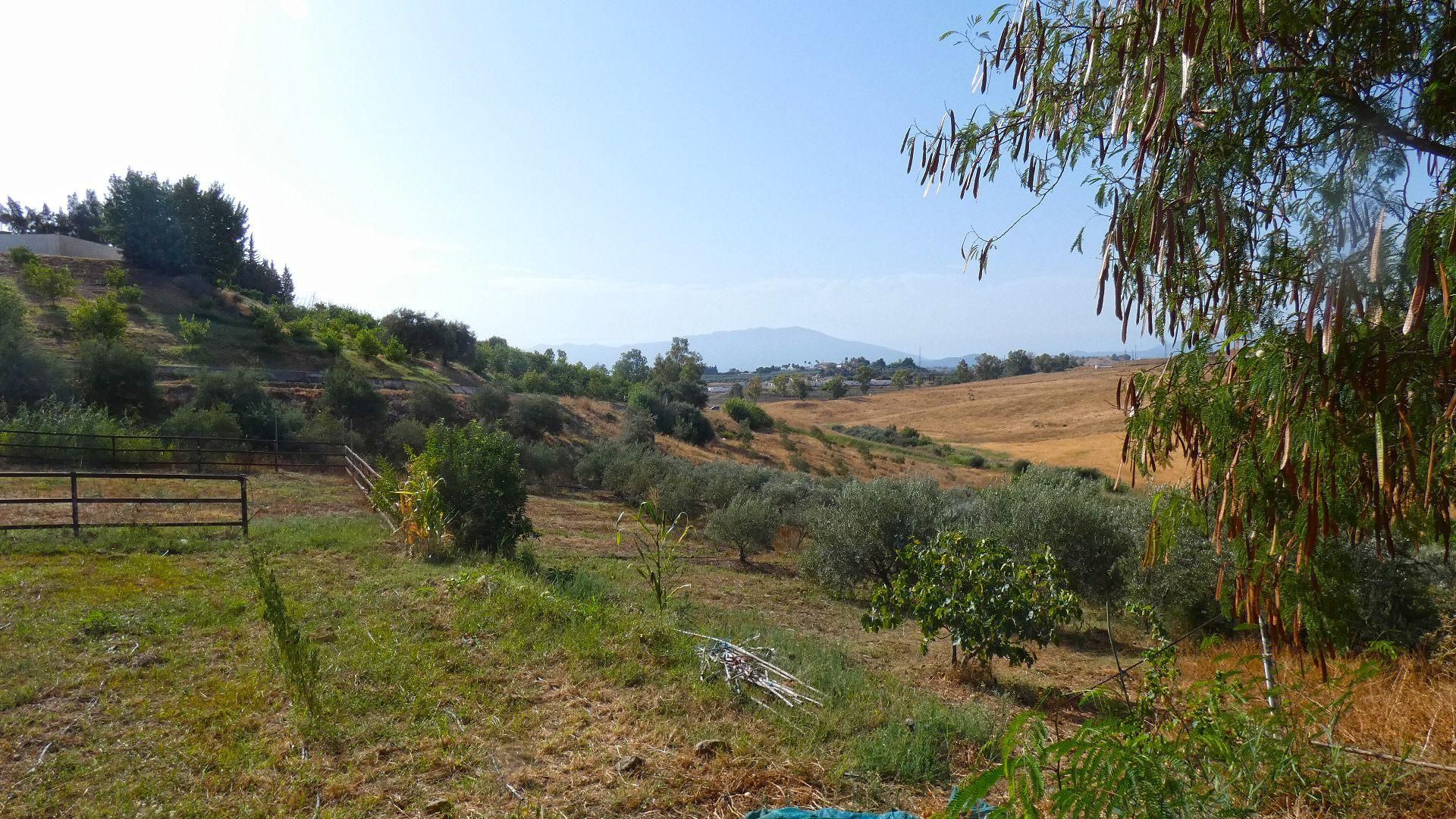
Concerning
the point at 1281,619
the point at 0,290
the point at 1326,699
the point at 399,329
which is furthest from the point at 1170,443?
the point at 399,329

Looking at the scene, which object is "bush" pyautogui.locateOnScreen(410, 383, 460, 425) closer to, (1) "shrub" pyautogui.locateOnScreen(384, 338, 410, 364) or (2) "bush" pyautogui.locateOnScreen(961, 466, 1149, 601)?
(1) "shrub" pyautogui.locateOnScreen(384, 338, 410, 364)

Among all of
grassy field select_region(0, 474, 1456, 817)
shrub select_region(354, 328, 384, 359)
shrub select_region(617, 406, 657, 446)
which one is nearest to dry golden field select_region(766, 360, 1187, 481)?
shrub select_region(617, 406, 657, 446)

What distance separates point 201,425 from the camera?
72.9ft

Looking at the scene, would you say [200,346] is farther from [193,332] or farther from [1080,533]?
[1080,533]

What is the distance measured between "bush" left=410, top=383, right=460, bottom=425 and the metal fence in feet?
26.2

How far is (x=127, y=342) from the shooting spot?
2975 centimetres

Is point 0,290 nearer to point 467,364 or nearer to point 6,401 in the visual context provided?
point 6,401

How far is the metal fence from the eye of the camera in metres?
16.4

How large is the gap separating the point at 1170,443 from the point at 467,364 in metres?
47.9

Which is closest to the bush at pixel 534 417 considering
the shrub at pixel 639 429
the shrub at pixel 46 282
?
the shrub at pixel 639 429

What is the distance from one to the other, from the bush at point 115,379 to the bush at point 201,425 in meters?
1.96

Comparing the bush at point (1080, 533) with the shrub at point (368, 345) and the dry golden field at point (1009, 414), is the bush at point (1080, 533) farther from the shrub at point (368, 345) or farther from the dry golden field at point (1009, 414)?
the shrub at point (368, 345)

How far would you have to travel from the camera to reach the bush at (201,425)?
21969mm

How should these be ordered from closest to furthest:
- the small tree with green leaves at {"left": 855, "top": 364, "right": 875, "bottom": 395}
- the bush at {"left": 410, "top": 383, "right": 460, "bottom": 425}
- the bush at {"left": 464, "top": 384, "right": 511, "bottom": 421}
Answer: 1. the bush at {"left": 410, "top": 383, "right": 460, "bottom": 425}
2. the bush at {"left": 464, "top": 384, "right": 511, "bottom": 421}
3. the small tree with green leaves at {"left": 855, "top": 364, "right": 875, "bottom": 395}
